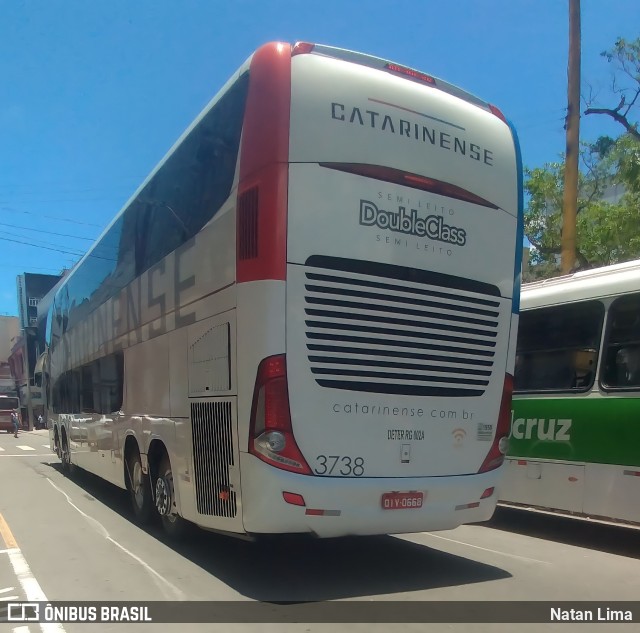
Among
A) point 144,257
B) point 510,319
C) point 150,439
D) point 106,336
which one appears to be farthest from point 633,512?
point 106,336

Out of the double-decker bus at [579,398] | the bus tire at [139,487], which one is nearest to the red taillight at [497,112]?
the double-decker bus at [579,398]

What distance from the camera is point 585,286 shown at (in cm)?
771

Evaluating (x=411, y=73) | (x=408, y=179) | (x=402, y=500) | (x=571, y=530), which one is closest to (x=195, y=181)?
(x=408, y=179)

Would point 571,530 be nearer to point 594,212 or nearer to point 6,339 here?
point 594,212

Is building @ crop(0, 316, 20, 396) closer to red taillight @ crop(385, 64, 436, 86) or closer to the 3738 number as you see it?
red taillight @ crop(385, 64, 436, 86)

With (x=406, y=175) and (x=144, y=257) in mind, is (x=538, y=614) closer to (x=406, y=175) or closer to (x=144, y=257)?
(x=406, y=175)

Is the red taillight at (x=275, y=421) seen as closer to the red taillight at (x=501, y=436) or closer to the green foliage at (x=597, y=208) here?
the red taillight at (x=501, y=436)

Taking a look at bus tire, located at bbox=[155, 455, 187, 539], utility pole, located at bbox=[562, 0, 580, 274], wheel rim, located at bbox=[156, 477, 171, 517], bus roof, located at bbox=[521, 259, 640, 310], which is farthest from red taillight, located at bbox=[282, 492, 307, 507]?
utility pole, located at bbox=[562, 0, 580, 274]

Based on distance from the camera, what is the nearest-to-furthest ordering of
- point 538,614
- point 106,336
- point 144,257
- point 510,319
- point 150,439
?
point 538,614, point 510,319, point 150,439, point 144,257, point 106,336

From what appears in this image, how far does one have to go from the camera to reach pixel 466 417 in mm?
5926

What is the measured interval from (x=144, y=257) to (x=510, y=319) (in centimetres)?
456

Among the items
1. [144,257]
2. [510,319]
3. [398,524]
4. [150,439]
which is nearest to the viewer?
[398,524]

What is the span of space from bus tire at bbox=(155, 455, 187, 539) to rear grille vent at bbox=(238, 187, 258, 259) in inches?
115

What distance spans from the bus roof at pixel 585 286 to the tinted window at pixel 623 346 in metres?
0.18
